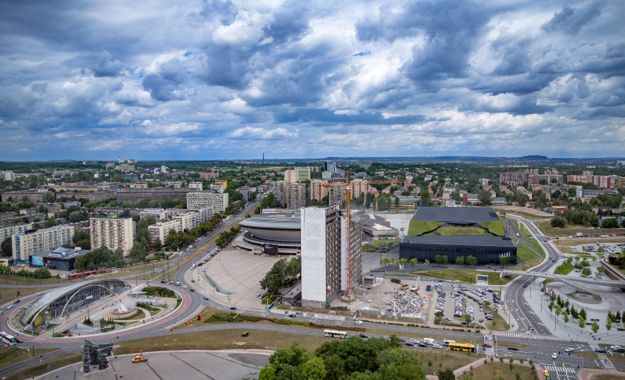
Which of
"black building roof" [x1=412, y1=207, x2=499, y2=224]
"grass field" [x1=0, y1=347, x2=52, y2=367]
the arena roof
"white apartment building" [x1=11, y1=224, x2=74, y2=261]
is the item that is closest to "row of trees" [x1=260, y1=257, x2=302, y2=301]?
the arena roof

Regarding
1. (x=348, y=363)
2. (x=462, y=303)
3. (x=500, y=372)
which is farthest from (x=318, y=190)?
(x=348, y=363)

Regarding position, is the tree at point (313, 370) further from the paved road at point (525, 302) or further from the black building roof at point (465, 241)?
the black building roof at point (465, 241)

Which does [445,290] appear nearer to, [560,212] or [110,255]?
[110,255]

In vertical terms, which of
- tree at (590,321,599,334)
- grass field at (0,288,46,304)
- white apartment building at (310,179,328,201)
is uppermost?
white apartment building at (310,179,328,201)

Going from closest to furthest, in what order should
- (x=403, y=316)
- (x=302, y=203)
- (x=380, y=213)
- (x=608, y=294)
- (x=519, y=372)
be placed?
(x=519, y=372), (x=403, y=316), (x=608, y=294), (x=380, y=213), (x=302, y=203)

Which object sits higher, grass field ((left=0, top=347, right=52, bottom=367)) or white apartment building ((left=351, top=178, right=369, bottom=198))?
white apartment building ((left=351, top=178, right=369, bottom=198))

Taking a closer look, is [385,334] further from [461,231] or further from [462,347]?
[461,231]

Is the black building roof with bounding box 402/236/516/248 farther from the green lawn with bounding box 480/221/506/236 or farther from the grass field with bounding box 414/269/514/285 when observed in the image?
the green lawn with bounding box 480/221/506/236

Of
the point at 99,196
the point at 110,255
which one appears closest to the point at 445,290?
the point at 110,255

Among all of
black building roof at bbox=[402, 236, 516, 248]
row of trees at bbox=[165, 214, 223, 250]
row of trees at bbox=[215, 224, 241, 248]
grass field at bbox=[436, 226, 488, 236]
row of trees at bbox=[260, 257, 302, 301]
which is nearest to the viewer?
row of trees at bbox=[260, 257, 302, 301]
